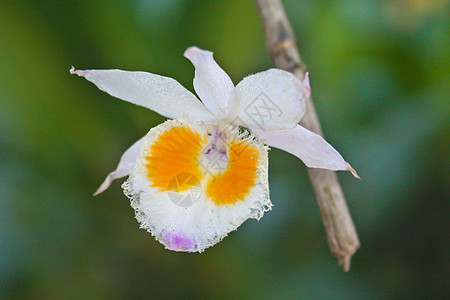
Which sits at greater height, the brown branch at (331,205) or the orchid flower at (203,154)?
the orchid flower at (203,154)

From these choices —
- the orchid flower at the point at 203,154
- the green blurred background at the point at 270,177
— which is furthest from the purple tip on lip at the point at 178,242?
the green blurred background at the point at 270,177

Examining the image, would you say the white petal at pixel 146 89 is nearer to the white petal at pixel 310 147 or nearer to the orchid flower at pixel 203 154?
the orchid flower at pixel 203 154

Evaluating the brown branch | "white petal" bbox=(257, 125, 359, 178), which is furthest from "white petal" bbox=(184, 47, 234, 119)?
the brown branch

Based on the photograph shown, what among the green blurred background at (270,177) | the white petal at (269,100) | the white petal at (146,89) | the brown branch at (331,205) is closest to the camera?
the white petal at (269,100)

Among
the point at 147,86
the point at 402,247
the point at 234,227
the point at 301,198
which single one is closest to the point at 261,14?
the point at 147,86

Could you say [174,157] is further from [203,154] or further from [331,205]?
[331,205]

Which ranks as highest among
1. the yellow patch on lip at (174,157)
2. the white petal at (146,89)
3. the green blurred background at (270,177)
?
the white petal at (146,89)

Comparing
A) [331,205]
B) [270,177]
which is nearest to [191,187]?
[331,205]
